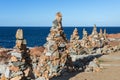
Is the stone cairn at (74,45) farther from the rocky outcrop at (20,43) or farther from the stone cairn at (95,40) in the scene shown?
the rocky outcrop at (20,43)

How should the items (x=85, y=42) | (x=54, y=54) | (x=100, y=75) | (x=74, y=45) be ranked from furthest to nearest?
(x=85, y=42), (x=74, y=45), (x=100, y=75), (x=54, y=54)

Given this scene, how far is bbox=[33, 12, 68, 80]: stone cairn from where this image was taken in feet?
106

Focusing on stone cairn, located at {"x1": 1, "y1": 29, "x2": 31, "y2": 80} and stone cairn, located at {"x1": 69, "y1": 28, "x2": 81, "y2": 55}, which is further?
stone cairn, located at {"x1": 69, "y1": 28, "x2": 81, "y2": 55}

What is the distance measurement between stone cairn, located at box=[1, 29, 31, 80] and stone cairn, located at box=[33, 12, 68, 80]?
27.1 ft

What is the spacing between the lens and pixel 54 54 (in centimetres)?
3278

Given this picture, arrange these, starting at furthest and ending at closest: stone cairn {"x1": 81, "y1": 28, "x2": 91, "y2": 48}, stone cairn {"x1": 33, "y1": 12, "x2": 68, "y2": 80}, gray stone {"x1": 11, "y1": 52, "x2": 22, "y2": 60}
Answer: stone cairn {"x1": 81, "y1": 28, "x2": 91, "y2": 48}
stone cairn {"x1": 33, "y1": 12, "x2": 68, "y2": 80}
gray stone {"x1": 11, "y1": 52, "x2": 22, "y2": 60}

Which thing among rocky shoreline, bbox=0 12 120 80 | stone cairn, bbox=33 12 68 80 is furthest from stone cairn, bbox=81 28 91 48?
stone cairn, bbox=33 12 68 80

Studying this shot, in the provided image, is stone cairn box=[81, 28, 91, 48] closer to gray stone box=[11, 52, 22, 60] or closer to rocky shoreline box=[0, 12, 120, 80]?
rocky shoreline box=[0, 12, 120, 80]

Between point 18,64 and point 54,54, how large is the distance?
1051 centimetres

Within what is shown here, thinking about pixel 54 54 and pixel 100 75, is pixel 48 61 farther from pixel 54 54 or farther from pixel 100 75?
pixel 100 75

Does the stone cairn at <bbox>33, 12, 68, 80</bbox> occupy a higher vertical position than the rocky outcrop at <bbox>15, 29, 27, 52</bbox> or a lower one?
lower

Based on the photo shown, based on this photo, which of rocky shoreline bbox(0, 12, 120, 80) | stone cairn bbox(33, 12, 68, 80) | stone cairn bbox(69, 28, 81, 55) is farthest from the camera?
stone cairn bbox(69, 28, 81, 55)

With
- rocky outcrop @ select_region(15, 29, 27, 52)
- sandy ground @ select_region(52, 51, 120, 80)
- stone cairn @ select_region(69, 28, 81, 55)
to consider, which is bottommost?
sandy ground @ select_region(52, 51, 120, 80)

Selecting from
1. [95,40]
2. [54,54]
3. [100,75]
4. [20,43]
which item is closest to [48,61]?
[54,54]
